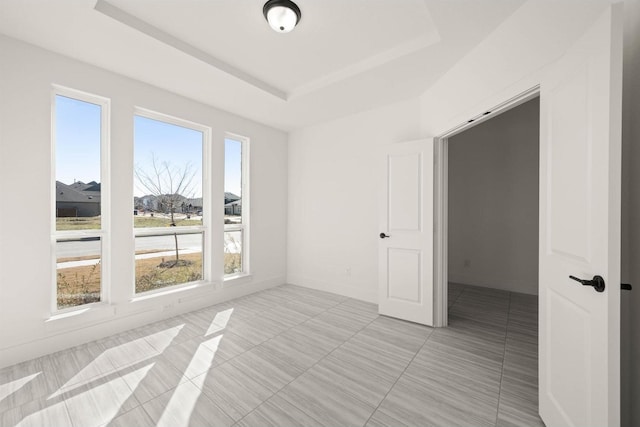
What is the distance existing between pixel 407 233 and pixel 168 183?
3.20 metres

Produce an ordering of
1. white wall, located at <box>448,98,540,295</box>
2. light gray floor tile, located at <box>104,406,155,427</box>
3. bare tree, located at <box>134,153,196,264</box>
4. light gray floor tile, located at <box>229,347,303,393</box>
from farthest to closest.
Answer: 1. white wall, located at <box>448,98,540,295</box>
2. bare tree, located at <box>134,153,196,264</box>
3. light gray floor tile, located at <box>229,347,303,393</box>
4. light gray floor tile, located at <box>104,406,155,427</box>

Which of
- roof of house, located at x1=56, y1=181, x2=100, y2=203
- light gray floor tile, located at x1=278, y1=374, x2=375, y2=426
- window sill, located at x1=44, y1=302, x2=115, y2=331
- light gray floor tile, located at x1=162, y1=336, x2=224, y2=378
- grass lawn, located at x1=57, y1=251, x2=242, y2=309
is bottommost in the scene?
light gray floor tile, located at x1=278, y1=374, x2=375, y2=426

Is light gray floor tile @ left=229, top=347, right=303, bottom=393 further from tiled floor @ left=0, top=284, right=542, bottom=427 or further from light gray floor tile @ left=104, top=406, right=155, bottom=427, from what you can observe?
light gray floor tile @ left=104, top=406, right=155, bottom=427

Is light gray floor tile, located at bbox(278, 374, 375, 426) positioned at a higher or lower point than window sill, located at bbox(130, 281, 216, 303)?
lower

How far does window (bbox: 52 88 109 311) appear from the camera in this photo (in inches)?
107

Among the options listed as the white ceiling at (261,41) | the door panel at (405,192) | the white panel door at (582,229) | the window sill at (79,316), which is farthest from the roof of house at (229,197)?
the white panel door at (582,229)

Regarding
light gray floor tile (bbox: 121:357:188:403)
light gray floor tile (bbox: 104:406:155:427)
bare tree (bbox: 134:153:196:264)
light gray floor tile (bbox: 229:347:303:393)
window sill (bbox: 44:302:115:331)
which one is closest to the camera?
light gray floor tile (bbox: 104:406:155:427)

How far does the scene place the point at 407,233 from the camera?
3.38 meters

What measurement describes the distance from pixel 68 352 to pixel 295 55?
3636mm

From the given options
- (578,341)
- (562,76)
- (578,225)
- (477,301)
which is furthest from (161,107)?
(477,301)

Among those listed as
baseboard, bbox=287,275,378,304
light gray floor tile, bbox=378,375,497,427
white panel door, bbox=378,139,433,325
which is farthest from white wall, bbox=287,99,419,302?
light gray floor tile, bbox=378,375,497,427

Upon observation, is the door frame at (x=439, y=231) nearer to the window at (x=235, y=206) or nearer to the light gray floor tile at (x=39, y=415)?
the window at (x=235, y=206)

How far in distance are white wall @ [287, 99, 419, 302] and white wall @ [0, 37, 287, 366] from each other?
5.94 feet

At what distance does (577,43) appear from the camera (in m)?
1.44
